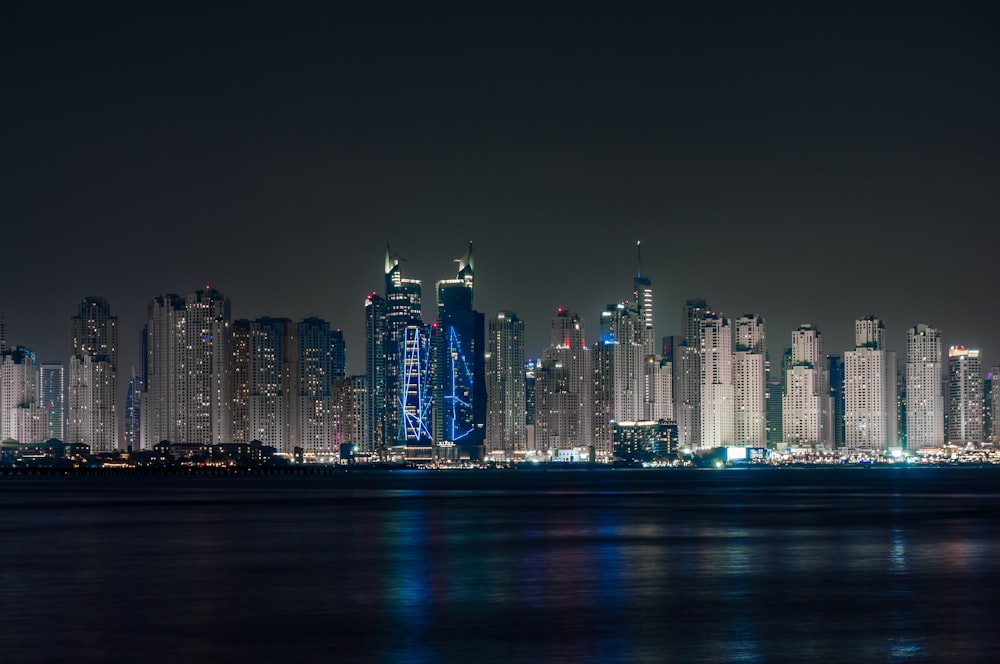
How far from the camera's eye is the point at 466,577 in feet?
161

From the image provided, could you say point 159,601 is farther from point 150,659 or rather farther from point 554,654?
point 554,654

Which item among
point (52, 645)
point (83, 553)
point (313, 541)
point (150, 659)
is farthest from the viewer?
point (313, 541)

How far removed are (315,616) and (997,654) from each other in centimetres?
1693

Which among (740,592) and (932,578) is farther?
(932,578)

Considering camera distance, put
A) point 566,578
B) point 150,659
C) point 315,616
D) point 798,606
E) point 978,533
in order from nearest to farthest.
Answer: point 150,659, point 315,616, point 798,606, point 566,578, point 978,533

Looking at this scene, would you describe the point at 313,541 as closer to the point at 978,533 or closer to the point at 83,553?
the point at 83,553

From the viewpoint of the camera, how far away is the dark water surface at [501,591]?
32219mm

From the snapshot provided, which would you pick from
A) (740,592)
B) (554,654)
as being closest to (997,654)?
(554,654)

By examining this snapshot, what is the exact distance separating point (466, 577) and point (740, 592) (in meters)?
9.77

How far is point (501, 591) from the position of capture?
1740 inches

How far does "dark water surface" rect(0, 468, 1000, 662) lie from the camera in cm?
3222

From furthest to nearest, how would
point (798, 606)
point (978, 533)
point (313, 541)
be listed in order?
point (978, 533)
point (313, 541)
point (798, 606)

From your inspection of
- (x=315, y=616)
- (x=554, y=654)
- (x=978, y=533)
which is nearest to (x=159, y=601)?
(x=315, y=616)

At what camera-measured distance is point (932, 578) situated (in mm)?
49000
